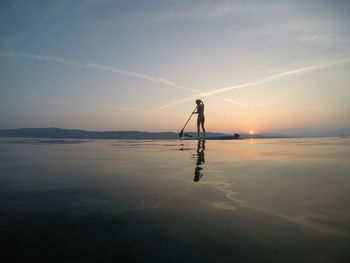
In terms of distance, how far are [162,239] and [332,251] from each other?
1.63 m

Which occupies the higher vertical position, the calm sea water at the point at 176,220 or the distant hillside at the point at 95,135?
the distant hillside at the point at 95,135

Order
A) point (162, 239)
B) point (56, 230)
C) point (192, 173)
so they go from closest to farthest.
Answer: point (162, 239)
point (56, 230)
point (192, 173)

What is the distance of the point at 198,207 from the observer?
3299mm

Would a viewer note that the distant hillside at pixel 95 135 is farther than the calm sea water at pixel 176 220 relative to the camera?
Yes

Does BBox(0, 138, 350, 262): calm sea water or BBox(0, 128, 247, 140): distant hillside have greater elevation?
BBox(0, 128, 247, 140): distant hillside

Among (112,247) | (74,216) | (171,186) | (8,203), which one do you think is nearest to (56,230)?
(74,216)

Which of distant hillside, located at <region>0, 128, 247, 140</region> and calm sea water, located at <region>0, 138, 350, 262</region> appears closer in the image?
calm sea water, located at <region>0, 138, 350, 262</region>

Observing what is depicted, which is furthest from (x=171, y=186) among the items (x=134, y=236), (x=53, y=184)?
(x=53, y=184)

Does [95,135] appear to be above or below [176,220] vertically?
above

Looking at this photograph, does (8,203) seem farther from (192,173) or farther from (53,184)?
(192,173)

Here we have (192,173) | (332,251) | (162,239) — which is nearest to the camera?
(332,251)

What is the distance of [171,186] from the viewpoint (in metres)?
4.57

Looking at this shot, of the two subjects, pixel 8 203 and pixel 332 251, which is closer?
pixel 332 251

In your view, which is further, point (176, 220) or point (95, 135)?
point (95, 135)
